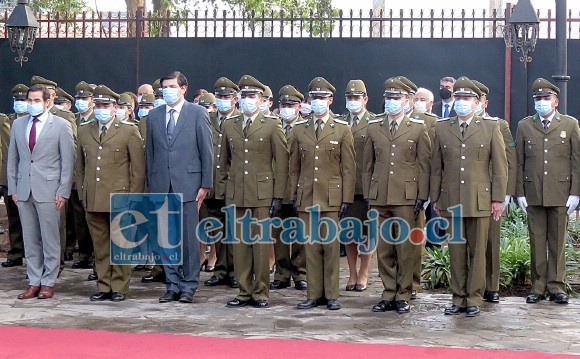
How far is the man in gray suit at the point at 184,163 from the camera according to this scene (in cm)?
903

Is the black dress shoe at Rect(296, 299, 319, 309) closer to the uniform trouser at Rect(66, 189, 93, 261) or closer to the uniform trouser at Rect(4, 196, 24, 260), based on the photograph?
the uniform trouser at Rect(66, 189, 93, 261)

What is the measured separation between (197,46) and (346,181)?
6625mm

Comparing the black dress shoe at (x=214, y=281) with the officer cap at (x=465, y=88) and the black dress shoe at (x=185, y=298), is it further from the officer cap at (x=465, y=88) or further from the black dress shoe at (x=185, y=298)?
the officer cap at (x=465, y=88)

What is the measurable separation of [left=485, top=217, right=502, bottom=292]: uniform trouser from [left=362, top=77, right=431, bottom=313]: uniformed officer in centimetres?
77

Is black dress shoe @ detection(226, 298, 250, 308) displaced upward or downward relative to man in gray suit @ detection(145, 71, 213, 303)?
downward

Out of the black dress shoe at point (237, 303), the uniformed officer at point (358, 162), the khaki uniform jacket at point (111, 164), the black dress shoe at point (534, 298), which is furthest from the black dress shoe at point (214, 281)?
the black dress shoe at point (534, 298)

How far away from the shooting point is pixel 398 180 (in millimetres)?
8578

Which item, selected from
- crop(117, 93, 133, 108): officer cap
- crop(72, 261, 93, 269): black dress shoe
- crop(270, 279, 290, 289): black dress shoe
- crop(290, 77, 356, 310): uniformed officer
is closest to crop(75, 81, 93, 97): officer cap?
crop(117, 93, 133, 108): officer cap

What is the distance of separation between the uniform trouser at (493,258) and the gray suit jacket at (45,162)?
392cm

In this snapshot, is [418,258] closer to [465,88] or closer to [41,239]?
[465,88]

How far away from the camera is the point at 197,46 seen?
14797 mm

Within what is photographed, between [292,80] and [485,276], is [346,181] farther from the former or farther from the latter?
[292,80]

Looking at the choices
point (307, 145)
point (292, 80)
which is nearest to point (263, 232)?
point (307, 145)

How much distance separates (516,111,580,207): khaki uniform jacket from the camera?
8922mm
